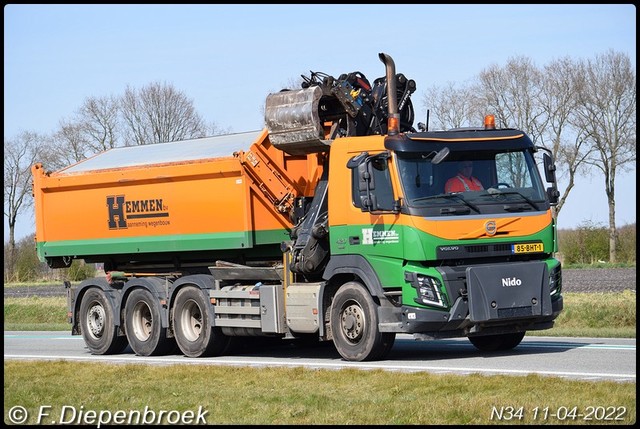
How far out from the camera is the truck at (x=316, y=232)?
50.4 ft

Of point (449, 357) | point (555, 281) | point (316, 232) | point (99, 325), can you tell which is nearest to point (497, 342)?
point (449, 357)

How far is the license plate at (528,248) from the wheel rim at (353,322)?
2199mm

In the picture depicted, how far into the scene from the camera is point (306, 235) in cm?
1703

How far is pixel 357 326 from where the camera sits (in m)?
15.9

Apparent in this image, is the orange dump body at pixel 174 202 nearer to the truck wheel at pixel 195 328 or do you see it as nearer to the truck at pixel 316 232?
the truck at pixel 316 232

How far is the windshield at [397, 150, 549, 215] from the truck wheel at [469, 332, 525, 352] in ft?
7.12

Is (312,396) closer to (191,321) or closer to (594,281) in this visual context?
(191,321)

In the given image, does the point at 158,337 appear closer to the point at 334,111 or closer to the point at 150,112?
the point at 334,111

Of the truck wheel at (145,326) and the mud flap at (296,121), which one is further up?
the mud flap at (296,121)

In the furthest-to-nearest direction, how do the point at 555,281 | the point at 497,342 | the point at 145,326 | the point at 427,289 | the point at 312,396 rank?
the point at 145,326
the point at 497,342
the point at 555,281
the point at 427,289
the point at 312,396

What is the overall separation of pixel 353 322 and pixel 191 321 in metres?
3.94

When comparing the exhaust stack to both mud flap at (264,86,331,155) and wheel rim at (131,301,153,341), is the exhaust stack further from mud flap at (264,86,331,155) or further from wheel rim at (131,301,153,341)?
wheel rim at (131,301,153,341)

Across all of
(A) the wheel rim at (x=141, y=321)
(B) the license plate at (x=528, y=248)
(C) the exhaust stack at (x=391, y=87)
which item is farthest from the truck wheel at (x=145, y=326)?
(B) the license plate at (x=528, y=248)

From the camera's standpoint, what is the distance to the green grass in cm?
1057
